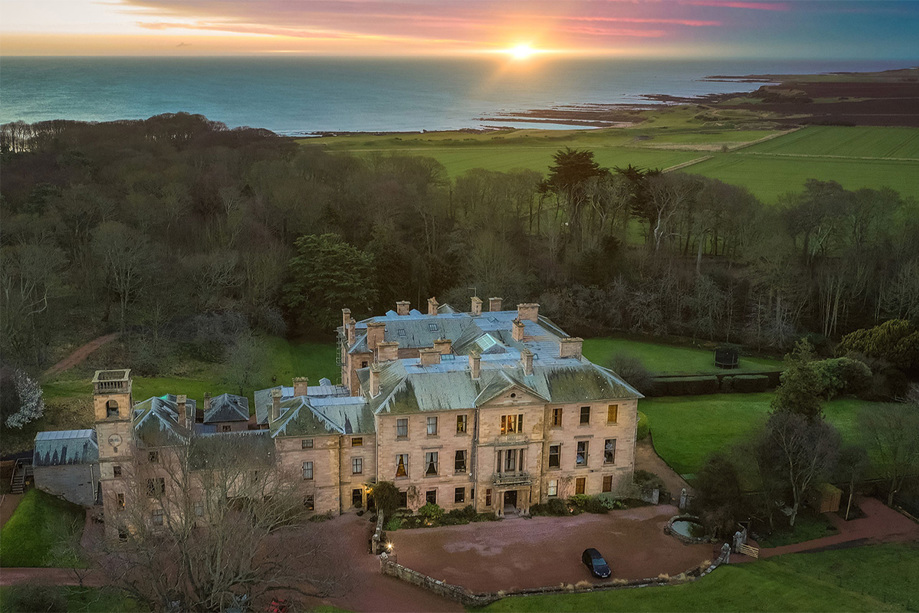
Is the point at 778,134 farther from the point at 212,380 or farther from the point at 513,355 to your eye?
the point at 212,380

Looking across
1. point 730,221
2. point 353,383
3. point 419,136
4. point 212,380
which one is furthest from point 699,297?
point 419,136

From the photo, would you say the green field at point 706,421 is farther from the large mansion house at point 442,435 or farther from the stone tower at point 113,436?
the stone tower at point 113,436

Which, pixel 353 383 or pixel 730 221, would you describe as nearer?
pixel 353 383

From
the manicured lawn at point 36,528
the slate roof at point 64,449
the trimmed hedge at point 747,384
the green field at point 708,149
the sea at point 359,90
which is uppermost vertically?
the sea at point 359,90

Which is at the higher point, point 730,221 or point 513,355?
point 730,221

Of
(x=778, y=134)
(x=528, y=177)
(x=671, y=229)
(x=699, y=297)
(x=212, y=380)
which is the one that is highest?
(x=778, y=134)

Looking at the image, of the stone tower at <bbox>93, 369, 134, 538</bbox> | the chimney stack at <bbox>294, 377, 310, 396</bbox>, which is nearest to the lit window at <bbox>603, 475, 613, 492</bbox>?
the chimney stack at <bbox>294, 377, 310, 396</bbox>

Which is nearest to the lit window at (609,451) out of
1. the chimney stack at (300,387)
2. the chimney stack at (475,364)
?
the chimney stack at (475,364)
